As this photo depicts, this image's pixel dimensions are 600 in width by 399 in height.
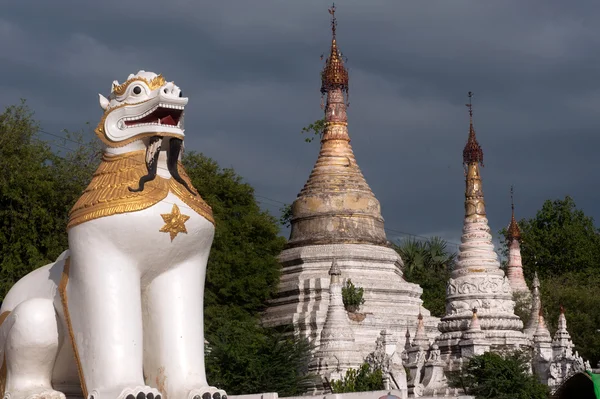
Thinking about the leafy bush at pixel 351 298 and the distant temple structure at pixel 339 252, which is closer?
the leafy bush at pixel 351 298

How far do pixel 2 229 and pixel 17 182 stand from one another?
112 centimetres

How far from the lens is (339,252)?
120ft

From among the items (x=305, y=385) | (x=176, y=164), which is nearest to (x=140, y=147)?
(x=176, y=164)

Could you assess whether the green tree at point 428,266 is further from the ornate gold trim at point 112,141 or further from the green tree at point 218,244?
the ornate gold trim at point 112,141

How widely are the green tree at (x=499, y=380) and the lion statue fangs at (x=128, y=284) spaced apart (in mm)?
10954

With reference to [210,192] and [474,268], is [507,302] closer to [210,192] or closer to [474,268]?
[474,268]

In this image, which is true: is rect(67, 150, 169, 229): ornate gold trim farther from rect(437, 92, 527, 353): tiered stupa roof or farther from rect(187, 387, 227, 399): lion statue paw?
rect(437, 92, 527, 353): tiered stupa roof

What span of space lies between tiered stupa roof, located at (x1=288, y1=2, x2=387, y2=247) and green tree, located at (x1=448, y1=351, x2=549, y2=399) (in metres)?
15.3

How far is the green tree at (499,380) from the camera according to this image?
2105 cm

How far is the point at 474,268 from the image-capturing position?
119 ft

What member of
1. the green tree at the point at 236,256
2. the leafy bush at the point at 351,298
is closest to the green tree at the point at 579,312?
the leafy bush at the point at 351,298

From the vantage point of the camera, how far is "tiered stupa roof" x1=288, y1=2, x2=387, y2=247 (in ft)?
123

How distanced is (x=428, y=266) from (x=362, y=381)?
29.6 metres

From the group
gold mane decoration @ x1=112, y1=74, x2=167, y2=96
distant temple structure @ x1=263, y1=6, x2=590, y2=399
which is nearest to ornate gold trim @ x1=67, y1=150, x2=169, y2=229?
gold mane decoration @ x1=112, y1=74, x2=167, y2=96
